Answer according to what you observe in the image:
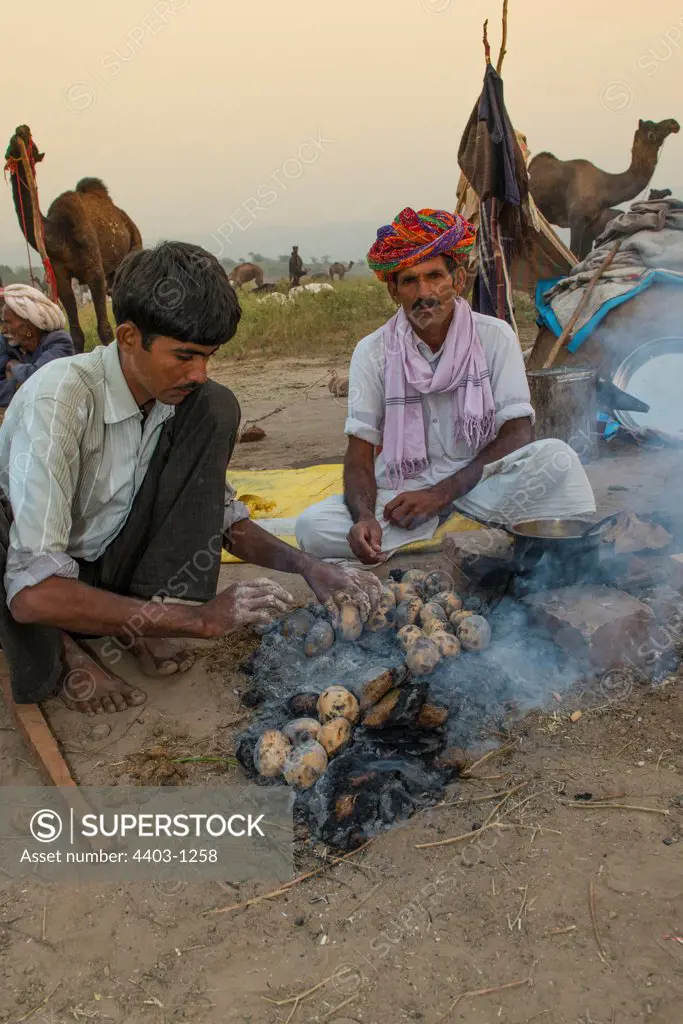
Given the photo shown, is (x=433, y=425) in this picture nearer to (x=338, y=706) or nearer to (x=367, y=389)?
(x=367, y=389)

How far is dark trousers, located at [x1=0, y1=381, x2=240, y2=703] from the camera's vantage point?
291cm

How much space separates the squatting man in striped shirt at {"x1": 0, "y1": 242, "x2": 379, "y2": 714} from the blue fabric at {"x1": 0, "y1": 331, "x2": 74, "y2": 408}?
302 centimetres

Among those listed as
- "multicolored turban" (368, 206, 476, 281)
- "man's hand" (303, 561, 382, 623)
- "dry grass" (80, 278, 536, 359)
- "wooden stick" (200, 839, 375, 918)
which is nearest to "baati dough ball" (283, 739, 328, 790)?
"wooden stick" (200, 839, 375, 918)

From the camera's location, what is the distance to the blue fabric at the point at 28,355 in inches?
220

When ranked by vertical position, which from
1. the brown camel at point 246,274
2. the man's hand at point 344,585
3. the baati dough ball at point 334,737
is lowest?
the baati dough ball at point 334,737

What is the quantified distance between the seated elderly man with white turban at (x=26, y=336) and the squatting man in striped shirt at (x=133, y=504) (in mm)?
3034

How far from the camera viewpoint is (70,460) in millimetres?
2561

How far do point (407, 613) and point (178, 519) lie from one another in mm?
952

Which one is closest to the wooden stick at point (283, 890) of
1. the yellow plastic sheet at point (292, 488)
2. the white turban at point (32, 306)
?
the yellow plastic sheet at point (292, 488)

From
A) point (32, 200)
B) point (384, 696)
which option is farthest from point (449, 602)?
point (32, 200)

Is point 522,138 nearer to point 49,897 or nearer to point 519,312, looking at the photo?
point 49,897

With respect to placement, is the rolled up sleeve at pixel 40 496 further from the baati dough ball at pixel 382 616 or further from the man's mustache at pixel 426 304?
the man's mustache at pixel 426 304

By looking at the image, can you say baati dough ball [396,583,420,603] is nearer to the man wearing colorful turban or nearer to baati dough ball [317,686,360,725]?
the man wearing colorful turban

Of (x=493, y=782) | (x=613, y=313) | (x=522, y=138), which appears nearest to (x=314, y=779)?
(x=493, y=782)
